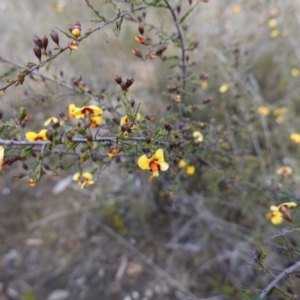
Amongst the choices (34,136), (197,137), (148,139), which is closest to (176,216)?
(197,137)

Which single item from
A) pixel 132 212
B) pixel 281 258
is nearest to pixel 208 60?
pixel 132 212

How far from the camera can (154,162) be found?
3.03 feet

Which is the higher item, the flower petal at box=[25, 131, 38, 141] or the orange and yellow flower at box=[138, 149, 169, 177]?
the flower petal at box=[25, 131, 38, 141]

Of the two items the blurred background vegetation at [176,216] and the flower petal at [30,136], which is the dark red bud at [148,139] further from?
the blurred background vegetation at [176,216]

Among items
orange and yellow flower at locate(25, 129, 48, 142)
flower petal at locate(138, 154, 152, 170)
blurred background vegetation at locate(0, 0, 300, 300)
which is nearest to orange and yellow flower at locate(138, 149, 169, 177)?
flower petal at locate(138, 154, 152, 170)

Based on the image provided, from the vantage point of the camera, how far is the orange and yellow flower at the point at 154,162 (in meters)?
0.91

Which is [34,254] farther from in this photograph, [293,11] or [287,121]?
[293,11]

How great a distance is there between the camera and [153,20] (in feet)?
12.4

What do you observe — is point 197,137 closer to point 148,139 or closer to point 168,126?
point 168,126

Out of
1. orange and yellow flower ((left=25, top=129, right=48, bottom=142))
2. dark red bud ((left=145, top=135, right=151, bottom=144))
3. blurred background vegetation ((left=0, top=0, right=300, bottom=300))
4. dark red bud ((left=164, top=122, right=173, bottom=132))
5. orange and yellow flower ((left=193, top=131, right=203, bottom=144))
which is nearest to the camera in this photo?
dark red bud ((left=145, top=135, right=151, bottom=144))

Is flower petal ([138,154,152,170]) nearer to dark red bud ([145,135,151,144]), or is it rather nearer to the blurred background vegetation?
dark red bud ([145,135,151,144])

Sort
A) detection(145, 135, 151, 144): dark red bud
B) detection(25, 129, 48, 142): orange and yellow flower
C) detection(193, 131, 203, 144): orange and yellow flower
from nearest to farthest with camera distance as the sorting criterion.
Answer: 1. detection(145, 135, 151, 144): dark red bud
2. detection(25, 129, 48, 142): orange and yellow flower
3. detection(193, 131, 203, 144): orange and yellow flower

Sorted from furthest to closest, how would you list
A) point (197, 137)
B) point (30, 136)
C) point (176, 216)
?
point (176, 216) → point (197, 137) → point (30, 136)

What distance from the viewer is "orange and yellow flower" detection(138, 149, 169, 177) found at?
91 centimetres
